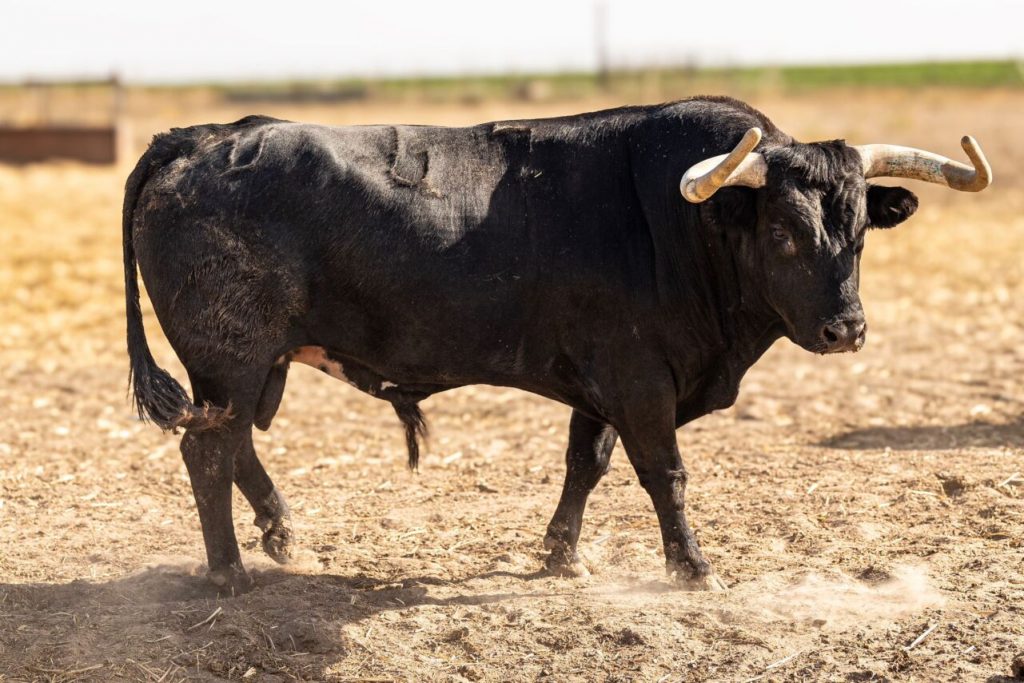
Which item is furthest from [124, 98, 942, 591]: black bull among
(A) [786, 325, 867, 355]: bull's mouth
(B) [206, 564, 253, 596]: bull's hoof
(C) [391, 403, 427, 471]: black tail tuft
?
(B) [206, 564, 253, 596]: bull's hoof

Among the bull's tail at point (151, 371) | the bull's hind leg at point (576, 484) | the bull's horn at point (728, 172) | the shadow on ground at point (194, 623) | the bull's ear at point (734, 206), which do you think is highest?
the bull's horn at point (728, 172)

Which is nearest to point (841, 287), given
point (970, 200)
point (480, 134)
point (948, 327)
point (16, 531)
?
point (480, 134)

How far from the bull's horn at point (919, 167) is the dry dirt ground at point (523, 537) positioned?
175cm

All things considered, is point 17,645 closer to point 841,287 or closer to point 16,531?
point 16,531

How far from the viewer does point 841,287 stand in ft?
17.5

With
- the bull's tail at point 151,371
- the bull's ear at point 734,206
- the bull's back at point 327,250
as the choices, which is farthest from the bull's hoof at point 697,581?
the bull's tail at point 151,371

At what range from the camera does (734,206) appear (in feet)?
18.1

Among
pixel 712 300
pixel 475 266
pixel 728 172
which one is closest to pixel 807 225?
pixel 728 172

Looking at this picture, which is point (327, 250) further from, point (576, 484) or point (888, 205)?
point (888, 205)

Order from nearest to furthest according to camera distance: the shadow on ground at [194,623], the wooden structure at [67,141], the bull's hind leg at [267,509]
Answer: the shadow on ground at [194,623], the bull's hind leg at [267,509], the wooden structure at [67,141]

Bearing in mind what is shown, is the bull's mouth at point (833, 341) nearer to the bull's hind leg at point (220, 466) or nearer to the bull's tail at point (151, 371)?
the bull's hind leg at point (220, 466)

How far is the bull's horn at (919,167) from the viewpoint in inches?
222

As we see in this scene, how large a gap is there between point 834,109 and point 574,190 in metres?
30.7

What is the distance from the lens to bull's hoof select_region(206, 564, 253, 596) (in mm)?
6004
